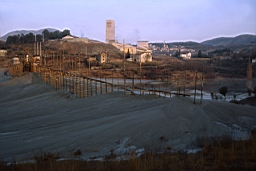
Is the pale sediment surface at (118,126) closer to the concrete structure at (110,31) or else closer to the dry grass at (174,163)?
the dry grass at (174,163)

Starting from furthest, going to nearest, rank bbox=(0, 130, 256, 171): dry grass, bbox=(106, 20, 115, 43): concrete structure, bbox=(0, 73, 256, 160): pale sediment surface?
bbox=(106, 20, 115, 43): concrete structure → bbox=(0, 73, 256, 160): pale sediment surface → bbox=(0, 130, 256, 171): dry grass

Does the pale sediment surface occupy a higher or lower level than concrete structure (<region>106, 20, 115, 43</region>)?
lower

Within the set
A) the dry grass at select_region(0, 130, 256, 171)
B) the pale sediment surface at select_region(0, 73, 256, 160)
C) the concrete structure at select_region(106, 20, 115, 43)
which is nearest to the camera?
the dry grass at select_region(0, 130, 256, 171)

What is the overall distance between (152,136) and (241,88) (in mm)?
19610

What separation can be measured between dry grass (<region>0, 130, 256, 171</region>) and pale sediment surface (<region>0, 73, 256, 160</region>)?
1047 millimetres

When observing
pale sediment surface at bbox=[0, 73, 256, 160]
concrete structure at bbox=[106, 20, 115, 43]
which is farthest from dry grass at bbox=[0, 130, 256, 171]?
concrete structure at bbox=[106, 20, 115, 43]

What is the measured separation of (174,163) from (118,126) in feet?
13.0

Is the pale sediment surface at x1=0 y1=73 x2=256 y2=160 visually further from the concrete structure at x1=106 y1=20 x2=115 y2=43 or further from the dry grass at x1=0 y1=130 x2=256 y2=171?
the concrete structure at x1=106 y1=20 x2=115 y2=43

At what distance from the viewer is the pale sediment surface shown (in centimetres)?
820

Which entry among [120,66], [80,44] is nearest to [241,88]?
[120,66]

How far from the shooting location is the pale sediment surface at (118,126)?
8.20 meters

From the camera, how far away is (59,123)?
11.8 metres

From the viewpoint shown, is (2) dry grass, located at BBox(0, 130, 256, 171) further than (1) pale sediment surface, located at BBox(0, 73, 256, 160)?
No

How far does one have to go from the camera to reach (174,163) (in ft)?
19.0
